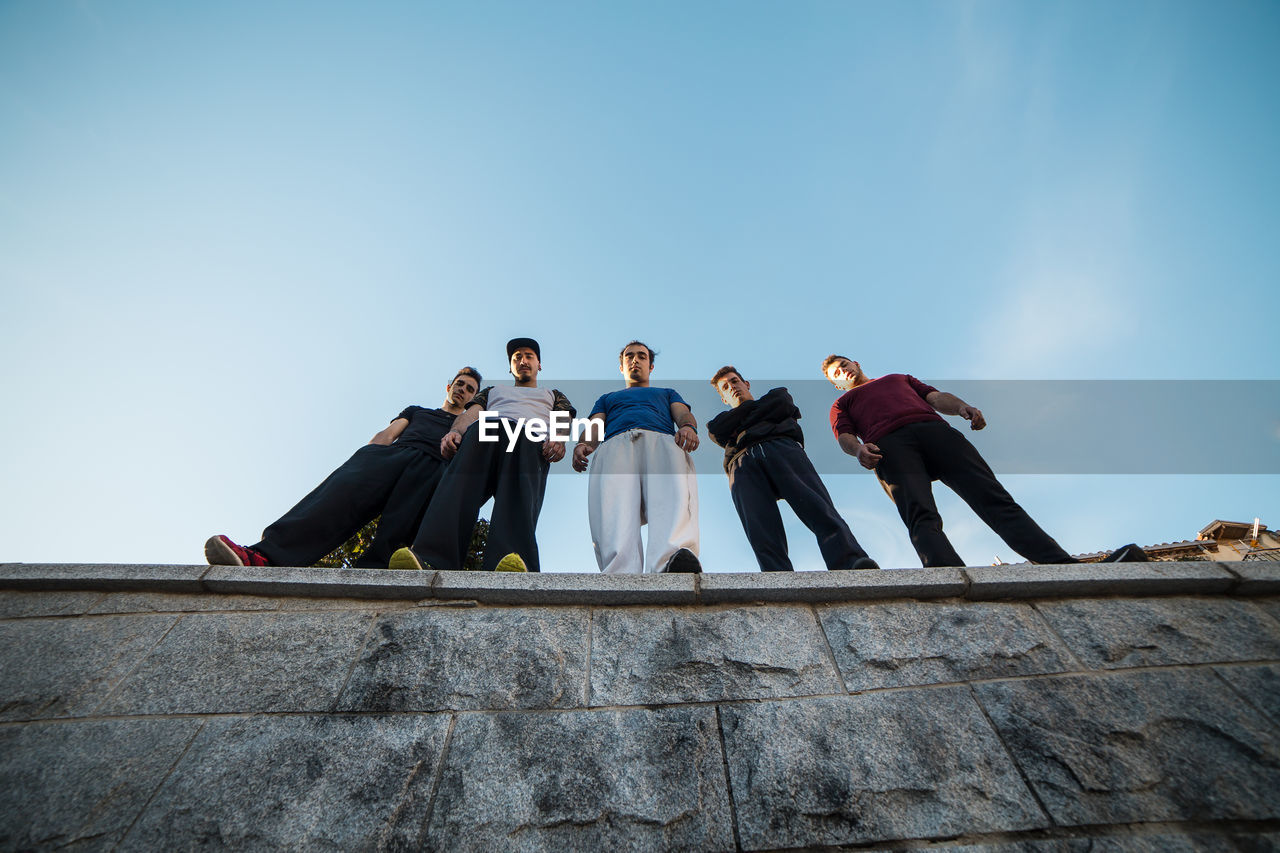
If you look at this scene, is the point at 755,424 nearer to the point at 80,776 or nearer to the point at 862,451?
the point at 862,451

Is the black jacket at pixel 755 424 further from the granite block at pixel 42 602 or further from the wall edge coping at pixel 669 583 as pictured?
the granite block at pixel 42 602

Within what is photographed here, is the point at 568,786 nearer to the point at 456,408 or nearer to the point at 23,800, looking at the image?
the point at 23,800

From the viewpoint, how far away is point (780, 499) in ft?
12.4

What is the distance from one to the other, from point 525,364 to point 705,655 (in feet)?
9.49

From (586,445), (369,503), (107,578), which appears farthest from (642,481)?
(107,578)

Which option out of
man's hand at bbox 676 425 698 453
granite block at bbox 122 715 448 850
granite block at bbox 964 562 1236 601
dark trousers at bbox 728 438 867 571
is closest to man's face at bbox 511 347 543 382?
man's hand at bbox 676 425 698 453

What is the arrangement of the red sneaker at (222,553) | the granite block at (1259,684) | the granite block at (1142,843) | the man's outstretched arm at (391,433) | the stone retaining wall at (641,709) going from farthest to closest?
the man's outstretched arm at (391,433)
the red sneaker at (222,553)
the granite block at (1259,684)
the stone retaining wall at (641,709)
the granite block at (1142,843)

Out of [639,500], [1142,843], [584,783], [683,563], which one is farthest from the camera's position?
[639,500]

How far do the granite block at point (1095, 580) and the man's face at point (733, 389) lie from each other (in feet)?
7.26

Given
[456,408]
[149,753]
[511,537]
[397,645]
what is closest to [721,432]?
[511,537]

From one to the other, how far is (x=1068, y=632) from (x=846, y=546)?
3.38ft

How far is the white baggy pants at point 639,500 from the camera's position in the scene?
3141mm

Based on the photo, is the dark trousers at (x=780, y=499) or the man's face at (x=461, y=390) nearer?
the dark trousers at (x=780, y=499)

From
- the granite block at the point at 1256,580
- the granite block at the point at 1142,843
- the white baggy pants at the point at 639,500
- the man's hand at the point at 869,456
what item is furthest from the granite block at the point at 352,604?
the granite block at the point at 1256,580
